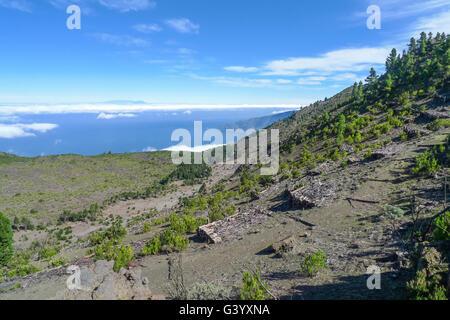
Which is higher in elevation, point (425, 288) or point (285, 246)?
point (425, 288)

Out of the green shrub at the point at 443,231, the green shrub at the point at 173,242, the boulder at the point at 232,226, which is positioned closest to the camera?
the green shrub at the point at 443,231

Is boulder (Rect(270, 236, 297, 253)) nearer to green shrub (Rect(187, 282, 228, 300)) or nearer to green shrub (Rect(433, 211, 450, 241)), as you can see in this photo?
green shrub (Rect(187, 282, 228, 300))

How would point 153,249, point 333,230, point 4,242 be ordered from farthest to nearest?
1. point 4,242
2. point 153,249
3. point 333,230

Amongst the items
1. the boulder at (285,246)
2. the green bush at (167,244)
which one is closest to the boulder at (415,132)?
the boulder at (285,246)

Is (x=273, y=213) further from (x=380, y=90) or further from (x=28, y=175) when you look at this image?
(x=28, y=175)

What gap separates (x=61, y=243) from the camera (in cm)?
3200

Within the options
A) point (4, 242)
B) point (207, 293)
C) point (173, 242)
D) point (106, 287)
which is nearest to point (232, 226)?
point (173, 242)

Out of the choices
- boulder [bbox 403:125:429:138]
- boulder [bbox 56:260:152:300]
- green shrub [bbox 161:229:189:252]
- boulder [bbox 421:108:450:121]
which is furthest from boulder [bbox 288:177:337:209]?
boulder [bbox 421:108:450:121]

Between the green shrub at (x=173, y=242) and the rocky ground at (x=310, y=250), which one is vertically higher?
the rocky ground at (x=310, y=250)

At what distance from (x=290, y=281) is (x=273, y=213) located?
855 cm

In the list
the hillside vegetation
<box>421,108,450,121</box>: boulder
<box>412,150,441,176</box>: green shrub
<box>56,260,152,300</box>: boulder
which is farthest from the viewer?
<box>421,108,450,121</box>: boulder

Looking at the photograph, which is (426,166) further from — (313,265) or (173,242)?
(173,242)

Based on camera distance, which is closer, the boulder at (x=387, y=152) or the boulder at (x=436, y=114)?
the boulder at (x=387, y=152)

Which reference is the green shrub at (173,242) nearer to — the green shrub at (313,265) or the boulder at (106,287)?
the boulder at (106,287)
